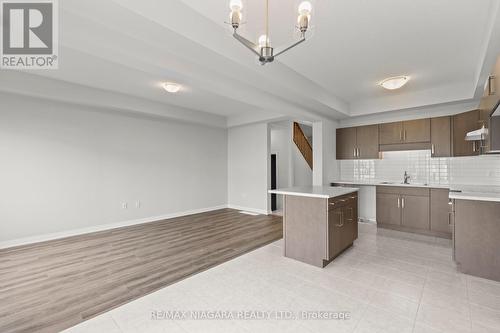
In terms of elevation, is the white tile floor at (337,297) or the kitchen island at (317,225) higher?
the kitchen island at (317,225)

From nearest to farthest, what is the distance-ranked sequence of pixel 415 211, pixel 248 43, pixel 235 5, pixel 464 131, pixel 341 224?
pixel 235 5 → pixel 248 43 → pixel 341 224 → pixel 464 131 → pixel 415 211

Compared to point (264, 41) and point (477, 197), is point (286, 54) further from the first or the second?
point (477, 197)

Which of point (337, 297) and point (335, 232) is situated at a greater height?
point (335, 232)

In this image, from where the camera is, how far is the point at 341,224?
314 centimetres

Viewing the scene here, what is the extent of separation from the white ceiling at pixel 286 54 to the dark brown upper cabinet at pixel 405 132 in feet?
1.20

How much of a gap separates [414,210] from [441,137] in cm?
144

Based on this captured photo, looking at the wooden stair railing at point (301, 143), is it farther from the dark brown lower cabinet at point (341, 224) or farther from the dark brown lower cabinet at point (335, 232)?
the dark brown lower cabinet at point (335, 232)

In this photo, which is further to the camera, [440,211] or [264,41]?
[440,211]

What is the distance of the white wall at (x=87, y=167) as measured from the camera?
3699mm

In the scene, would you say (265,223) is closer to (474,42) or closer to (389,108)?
(389,108)

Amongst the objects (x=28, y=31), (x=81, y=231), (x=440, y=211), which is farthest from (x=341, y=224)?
(x=81, y=231)

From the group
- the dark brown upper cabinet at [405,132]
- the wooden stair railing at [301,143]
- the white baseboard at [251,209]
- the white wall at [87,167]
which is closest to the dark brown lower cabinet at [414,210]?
the dark brown upper cabinet at [405,132]

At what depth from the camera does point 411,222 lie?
416cm

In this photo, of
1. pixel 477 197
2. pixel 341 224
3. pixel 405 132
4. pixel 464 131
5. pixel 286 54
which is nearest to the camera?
pixel 477 197
